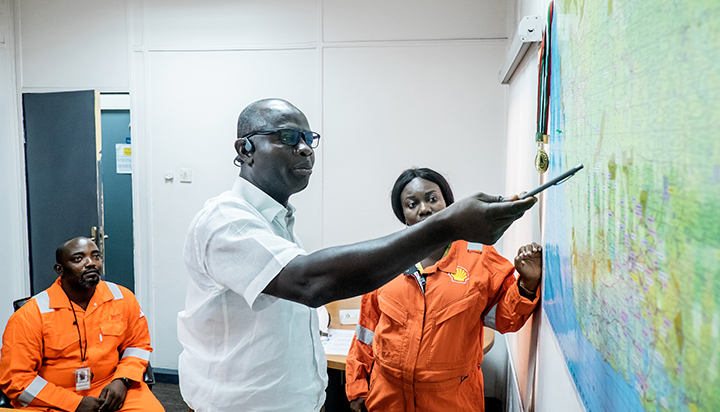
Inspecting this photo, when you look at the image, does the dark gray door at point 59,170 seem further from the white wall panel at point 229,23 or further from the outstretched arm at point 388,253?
the outstretched arm at point 388,253

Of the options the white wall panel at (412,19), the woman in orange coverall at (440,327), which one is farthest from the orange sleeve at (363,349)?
the white wall panel at (412,19)

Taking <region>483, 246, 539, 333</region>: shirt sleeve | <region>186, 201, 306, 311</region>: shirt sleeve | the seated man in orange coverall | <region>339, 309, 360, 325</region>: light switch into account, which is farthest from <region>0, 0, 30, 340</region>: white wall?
<region>483, 246, 539, 333</region>: shirt sleeve

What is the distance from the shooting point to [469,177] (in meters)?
3.14

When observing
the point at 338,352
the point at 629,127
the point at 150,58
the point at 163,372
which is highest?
the point at 150,58

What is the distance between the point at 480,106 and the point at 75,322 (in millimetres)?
2581

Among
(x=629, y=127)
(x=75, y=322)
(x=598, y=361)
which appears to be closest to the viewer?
(x=629, y=127)

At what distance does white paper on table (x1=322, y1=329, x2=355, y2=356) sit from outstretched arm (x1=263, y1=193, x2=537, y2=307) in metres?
1.27

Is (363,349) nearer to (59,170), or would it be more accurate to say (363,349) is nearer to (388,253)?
(388,253)

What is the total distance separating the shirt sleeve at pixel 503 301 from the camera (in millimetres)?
1420

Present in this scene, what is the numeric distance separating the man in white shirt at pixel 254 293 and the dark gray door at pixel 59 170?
8.93 ft

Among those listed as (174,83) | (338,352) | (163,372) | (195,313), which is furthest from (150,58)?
(195,313)

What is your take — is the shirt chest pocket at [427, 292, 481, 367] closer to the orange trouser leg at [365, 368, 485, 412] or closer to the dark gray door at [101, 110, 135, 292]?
the orange trouser leg at [365, 368, 485, 412]

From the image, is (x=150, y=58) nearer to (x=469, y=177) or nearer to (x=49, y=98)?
(x=49, y=98)

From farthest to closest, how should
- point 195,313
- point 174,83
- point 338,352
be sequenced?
point 174,83 < point 338,352 < point 195,313
